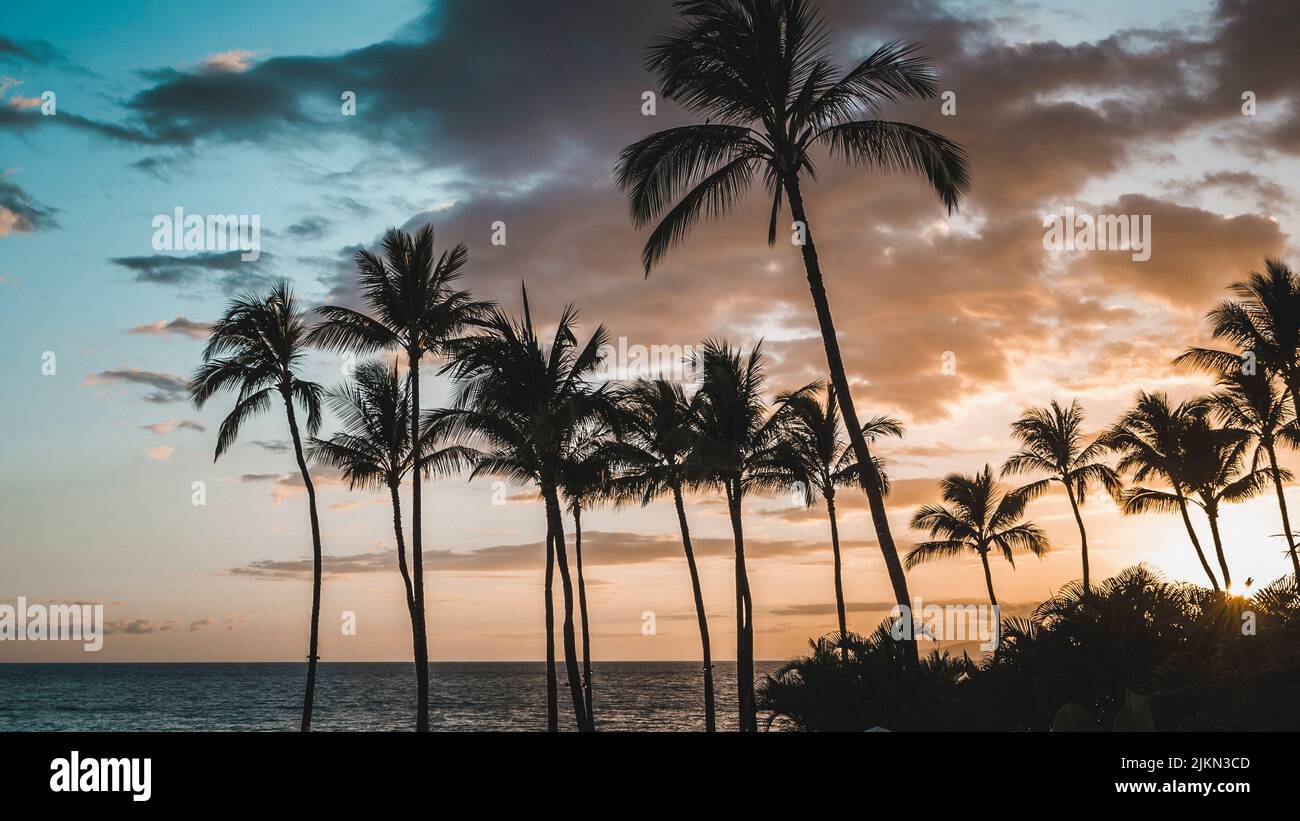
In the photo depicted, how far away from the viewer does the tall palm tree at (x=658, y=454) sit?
29109 mm

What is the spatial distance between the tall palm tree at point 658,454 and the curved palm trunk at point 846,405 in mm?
12724

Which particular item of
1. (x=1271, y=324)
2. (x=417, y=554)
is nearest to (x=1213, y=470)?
(x=1271, y=324)

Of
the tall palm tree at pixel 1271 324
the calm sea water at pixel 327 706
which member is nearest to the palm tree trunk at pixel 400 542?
the tall palm tree at pixel 1271 324

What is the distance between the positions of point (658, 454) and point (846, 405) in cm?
1450

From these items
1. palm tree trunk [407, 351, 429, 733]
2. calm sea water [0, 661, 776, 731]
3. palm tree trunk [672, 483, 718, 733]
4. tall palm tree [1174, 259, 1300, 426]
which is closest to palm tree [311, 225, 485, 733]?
palm tree trunk [407, 351, 429, 733]

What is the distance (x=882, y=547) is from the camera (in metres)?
15.6

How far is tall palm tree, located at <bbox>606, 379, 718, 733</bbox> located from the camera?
29109 millimetres

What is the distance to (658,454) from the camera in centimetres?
2988

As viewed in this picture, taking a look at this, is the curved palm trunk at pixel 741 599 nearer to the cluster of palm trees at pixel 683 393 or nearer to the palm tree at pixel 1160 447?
the cluster of palm trees at pixel 683 393

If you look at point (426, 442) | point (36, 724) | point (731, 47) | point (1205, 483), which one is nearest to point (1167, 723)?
point (731, 47)

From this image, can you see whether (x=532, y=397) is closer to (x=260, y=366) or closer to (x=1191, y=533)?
(x=260, y=366)

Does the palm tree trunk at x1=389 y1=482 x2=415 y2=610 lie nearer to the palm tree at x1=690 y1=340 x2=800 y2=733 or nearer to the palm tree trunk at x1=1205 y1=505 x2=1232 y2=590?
the palm tree at x1=690 y1=340 x2=800 y2=733

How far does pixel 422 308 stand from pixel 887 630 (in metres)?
15.6
